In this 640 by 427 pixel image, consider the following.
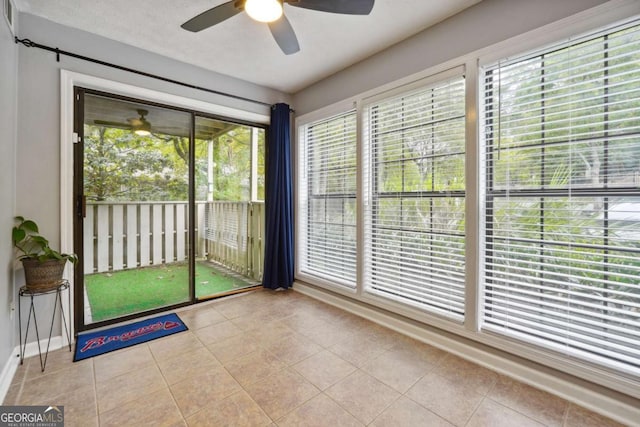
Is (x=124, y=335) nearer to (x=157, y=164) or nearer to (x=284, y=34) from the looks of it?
(x=157, y=164)

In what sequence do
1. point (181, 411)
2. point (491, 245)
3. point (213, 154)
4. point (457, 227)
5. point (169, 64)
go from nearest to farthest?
point (181, 411) < point (491, 245) < point (457, 227) < point (169, 64) < point (213, 154)

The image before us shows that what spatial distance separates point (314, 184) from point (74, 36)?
2.61m

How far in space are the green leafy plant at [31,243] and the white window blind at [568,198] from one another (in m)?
3.19

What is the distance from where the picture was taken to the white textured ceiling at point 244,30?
2.08 m

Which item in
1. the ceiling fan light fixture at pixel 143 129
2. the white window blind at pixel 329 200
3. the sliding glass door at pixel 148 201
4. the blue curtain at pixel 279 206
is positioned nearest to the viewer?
the sliding glass door at pixel 148 201

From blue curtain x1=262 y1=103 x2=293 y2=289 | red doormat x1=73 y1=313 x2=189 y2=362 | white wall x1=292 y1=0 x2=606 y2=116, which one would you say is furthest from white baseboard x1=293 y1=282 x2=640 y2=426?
white wall x1=292 y1=0 x2=606 y2=116

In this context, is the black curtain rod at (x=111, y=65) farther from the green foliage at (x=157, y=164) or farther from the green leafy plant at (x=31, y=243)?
the green leafy plant at (x=31, y=243)

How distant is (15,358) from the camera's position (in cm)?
201

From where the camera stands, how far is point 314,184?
11.8 feet

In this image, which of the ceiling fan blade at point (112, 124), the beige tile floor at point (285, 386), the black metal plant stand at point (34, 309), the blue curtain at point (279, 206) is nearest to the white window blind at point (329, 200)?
the blue curtain at point (279, 206)

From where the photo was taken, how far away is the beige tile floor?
153cm

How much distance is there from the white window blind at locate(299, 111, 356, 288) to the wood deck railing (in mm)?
762

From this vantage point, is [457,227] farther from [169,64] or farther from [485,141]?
[169,64]

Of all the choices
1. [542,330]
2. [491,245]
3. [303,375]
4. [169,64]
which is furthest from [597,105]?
[169,64]
